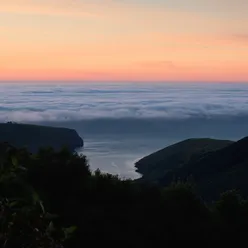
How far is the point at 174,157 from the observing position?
309 feet

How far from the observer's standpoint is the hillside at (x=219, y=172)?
181 ft

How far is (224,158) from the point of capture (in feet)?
232

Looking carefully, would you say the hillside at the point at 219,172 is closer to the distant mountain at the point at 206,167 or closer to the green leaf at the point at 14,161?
the distant mountain at the point at 206,167

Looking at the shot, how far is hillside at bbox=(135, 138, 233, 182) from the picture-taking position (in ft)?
278

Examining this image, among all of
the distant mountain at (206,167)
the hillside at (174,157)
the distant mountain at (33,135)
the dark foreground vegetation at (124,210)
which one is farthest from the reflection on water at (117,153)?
the dark foreground vegetation at (124,210)

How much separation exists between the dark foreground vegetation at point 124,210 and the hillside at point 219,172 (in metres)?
29.9

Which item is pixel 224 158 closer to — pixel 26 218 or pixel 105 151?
pixel 105 151

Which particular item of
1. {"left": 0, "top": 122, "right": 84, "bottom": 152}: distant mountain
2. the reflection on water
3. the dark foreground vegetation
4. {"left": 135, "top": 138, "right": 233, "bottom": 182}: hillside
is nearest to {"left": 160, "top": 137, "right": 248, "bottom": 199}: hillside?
{"left": 135, "top": 138, "right": 233, "bottom": 182}: hillside

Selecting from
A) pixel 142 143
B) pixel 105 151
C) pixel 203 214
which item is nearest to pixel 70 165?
pixel 203 214

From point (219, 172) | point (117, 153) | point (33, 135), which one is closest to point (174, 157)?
point (117, 153)

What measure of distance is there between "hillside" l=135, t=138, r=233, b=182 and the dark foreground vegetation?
2281 inches

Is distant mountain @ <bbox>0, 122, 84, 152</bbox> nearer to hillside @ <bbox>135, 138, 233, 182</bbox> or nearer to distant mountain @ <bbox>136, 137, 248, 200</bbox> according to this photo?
hillside @ <bbox>135, 138, 233, 182</bbox>

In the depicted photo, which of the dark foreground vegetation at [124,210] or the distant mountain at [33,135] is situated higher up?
the dark foreground vegetation at [124,210]

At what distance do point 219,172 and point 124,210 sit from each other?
47.6 meters
